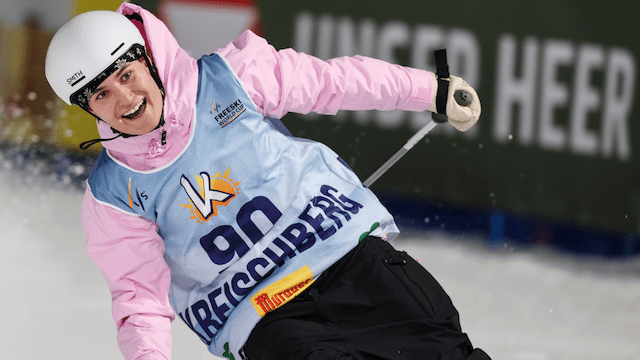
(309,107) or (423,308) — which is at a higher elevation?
(309,107)

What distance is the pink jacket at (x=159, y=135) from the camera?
1.71 metres

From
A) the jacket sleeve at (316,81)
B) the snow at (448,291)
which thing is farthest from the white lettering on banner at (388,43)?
the jacket sleeve at (316,81)

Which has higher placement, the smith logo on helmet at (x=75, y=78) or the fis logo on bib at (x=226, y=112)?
the smith logo on helmet at (x=75, y=78)

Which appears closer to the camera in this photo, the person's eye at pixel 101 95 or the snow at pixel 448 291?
the person's eye at pixel 101 95

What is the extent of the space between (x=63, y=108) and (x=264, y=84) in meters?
1.91

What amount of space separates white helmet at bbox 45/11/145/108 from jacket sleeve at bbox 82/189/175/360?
30cm

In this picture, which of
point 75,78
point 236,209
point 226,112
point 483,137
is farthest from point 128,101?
point 483,137

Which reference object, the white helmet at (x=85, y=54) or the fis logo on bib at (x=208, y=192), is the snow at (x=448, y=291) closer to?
the fis logo on bib at (x=208, y=192)

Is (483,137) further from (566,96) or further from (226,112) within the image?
(226,112)

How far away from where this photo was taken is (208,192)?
173cm

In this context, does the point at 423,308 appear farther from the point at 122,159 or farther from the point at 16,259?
the point at 16,259

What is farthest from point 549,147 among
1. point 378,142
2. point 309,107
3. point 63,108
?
point 63,108

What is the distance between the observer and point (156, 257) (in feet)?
5.88

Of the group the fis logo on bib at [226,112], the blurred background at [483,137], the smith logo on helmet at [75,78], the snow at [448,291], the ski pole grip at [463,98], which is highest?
the smith logo on helmet at [75,78]
